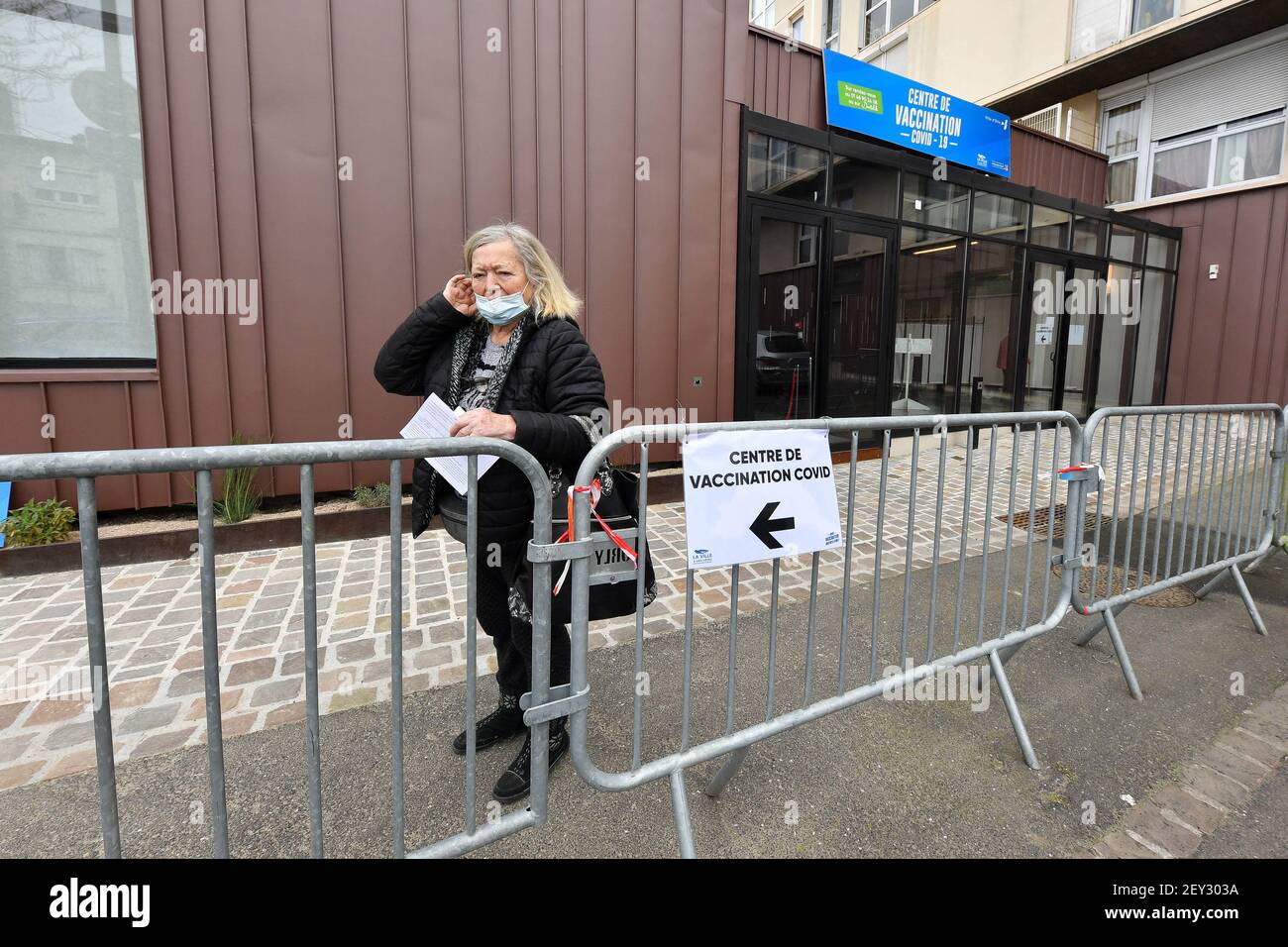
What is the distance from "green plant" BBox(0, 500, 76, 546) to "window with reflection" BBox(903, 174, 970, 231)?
31.4ft

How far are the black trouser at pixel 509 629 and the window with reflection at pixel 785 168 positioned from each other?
6249mm

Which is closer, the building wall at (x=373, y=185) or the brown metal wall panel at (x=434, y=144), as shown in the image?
the building wall at (x=373, y=185)

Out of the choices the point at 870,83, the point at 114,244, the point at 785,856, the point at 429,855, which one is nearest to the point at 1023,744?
the point at 785,856

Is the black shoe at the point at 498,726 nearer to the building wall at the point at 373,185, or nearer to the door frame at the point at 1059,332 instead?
the building wall at the point at 373,185

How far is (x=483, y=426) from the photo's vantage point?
6.17 feet

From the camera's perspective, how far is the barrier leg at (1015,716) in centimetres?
254

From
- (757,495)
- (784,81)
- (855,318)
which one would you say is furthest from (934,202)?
(757,495)

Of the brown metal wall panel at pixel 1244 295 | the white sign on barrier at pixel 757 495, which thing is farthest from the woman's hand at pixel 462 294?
the brown metal wall panel at pixel 1244 295

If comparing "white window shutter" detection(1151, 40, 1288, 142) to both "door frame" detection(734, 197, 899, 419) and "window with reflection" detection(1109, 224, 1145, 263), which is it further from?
"door frame" detection(734, 197, 899, 419)

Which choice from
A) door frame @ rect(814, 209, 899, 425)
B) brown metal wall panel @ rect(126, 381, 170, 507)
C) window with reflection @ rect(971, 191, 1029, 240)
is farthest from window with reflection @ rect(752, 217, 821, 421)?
brown metal wall panel @ rect(126, 381, 170, 507)

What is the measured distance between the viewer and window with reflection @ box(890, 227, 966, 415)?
29.4ft

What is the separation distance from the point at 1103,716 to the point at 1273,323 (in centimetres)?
1348
